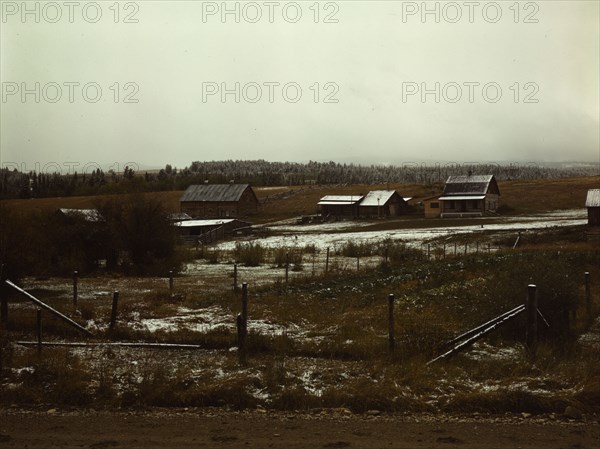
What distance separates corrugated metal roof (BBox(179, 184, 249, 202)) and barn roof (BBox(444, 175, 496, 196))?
3000 centimetres

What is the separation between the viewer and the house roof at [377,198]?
9300cm

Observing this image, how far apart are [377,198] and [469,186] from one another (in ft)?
41.5

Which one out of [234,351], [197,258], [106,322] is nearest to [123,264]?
[197,258]

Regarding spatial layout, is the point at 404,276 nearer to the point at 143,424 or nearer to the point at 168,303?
the point at 168,303

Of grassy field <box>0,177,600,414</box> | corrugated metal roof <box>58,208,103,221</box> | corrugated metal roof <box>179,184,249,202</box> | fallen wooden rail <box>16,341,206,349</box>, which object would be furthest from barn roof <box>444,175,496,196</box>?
fallen wooden rail <box>16,341,206,349</box>

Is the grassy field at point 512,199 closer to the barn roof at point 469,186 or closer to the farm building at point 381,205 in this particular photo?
the barn roof at point 469,186

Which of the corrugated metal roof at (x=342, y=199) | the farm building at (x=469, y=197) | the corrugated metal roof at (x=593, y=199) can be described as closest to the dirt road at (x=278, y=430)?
the corrugated metal roof at (x=593, y=199)

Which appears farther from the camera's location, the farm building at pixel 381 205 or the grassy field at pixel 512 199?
the grassy field at pixel 512 199

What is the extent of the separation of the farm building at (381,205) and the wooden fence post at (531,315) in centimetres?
8089

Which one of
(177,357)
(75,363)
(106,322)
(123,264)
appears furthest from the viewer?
(123,264)

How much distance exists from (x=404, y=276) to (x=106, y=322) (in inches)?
516

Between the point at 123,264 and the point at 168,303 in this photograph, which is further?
the point at 123,264

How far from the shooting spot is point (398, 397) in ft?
32.3

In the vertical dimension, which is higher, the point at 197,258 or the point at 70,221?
the point at 70,221
